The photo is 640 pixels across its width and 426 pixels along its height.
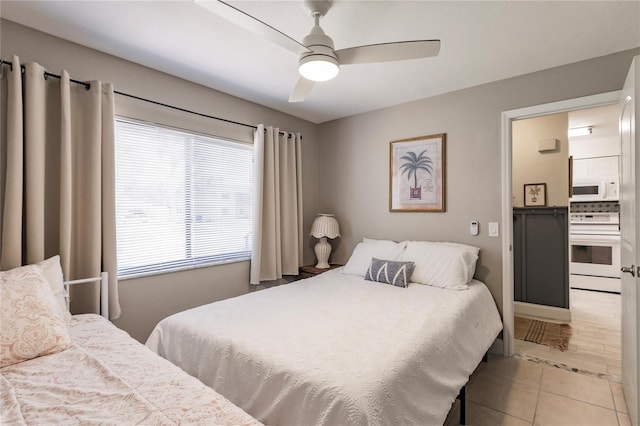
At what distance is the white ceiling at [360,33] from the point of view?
1.72m

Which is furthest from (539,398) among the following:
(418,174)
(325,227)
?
(325,227)

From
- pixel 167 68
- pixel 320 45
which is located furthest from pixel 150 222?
pixel 320 45

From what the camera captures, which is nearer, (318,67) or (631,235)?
(318,67)

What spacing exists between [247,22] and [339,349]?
1.57 metres

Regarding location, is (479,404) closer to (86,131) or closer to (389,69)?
(389,69)

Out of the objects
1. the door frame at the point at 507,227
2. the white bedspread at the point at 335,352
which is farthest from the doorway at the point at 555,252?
the white bedspread at the point at 335,352

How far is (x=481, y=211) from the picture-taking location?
111 inches

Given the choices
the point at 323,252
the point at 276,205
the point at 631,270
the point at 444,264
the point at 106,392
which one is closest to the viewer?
the point at 106,392

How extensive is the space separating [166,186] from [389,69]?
82.1 inches

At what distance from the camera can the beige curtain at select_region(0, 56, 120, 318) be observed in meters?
1.79

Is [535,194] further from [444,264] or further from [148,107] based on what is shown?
[148,107]

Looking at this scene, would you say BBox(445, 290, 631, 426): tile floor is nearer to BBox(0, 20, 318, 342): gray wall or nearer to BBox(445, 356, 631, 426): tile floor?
BBox(445, 356, 631, 426): tile floor

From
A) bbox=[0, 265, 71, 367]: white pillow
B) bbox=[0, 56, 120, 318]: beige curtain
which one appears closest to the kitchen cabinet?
bbox=[0, 56, 120, 318]: beige curtain

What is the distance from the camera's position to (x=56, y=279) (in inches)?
70.2
